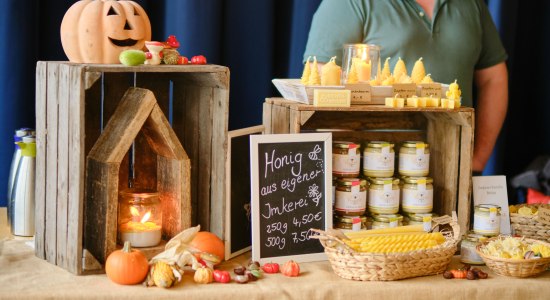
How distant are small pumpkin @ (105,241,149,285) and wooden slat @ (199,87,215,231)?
326mm

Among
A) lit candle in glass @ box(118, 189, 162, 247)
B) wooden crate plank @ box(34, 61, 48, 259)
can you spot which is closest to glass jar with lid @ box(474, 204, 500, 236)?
lit candle in glass @ box(118, 189, 162, 247)

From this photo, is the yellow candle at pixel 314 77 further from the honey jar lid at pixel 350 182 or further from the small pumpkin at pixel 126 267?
the small pumpkin at pixel 126 267

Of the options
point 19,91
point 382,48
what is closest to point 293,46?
point 382,48

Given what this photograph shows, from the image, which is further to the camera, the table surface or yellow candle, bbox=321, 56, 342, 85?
yellow candle, bbox=321, 56, 342, 85

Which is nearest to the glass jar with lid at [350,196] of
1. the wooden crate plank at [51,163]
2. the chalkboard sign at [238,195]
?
the chalkboard sign at [238,195]

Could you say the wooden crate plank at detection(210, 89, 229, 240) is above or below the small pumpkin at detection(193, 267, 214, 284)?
above

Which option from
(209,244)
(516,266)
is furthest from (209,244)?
(516,266)

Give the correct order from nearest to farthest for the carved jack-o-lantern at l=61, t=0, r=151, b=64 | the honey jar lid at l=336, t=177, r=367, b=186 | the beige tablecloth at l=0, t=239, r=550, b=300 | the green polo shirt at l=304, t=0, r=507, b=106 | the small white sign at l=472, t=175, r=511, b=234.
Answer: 1. the beige tablecloth at l=0, t=239, r=550, b=300
2. the carved jack-o-lantern at l=61, t=0, r=151, b=64
3. the honey jar lid at l=336, t=177, r=367, b=186
4. the small white sign at l=472, t=175, r=511, b=234
5. the green polo shirt at l=304, t=0, r=507, b=106

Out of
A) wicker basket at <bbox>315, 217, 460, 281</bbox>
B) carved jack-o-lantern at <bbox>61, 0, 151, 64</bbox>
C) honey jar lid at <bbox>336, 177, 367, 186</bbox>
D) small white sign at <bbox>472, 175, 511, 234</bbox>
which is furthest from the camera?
small white sign at <bbox>472, 175, 511, 234</bbox>

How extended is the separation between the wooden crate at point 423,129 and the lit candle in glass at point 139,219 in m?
0.37

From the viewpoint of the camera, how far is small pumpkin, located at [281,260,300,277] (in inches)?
66.2

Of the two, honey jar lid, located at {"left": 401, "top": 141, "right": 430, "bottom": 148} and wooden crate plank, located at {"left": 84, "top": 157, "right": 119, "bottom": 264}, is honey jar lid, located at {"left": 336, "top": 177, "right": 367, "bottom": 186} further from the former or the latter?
wooden crate plank, located at {"left": 84, "top": 157, "right": 119, "bottom": 264}

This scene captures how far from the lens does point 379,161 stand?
191 cm

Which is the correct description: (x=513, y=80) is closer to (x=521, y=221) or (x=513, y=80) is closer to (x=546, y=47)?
A: (x=546, y=47)
